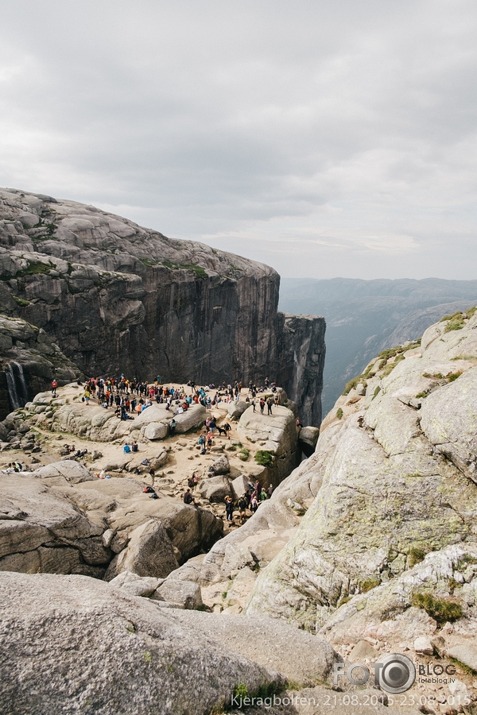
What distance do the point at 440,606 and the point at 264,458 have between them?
94.6 feet

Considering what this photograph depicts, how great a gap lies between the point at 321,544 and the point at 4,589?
997 cm

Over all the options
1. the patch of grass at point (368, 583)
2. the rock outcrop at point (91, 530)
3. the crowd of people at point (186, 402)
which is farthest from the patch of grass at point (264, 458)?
the patch of grass at point (368, 583)

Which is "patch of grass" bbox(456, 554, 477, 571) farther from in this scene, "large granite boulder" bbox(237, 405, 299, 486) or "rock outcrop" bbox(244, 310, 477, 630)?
"large granite boulder" bbox(237, 405, 299, 486)

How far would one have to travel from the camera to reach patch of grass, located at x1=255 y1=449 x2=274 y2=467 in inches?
1503

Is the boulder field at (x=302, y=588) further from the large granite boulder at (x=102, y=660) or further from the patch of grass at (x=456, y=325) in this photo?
the patch of grass at (x=456, y=325)

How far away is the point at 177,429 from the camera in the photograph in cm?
4197

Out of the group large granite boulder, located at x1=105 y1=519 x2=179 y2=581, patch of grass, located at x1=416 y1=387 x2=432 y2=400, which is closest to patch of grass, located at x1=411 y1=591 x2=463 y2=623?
patch of grass, located at x1=416 y1=387 x2=432 y2=400

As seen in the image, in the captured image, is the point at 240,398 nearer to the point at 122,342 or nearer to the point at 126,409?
the point at 126,409

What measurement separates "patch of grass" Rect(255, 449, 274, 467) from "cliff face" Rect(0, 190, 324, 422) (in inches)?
2111

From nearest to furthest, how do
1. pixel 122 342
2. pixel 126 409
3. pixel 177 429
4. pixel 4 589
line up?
pixel 4 589
pixel 177 429
pixel 126 409
pixel 122 342

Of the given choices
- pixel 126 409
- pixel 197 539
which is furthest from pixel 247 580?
pixel 126 409

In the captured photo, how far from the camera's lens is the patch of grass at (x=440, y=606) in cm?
1010

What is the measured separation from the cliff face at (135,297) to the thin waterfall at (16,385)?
20.5 meters

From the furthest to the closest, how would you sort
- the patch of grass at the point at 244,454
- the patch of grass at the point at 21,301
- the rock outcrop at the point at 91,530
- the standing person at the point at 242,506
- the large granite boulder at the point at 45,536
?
the patch of grass at the point at 21,301 → the patch of grass at the point at 244,454 → the standing person at the point at 242,506 → the rock outcrop at the point at 91,530 → the large granite boulder at the point at 45,536
